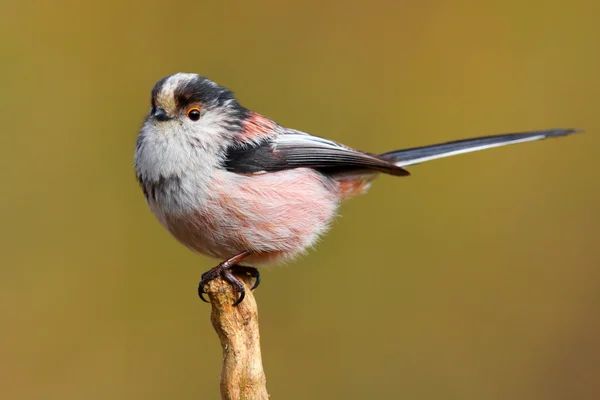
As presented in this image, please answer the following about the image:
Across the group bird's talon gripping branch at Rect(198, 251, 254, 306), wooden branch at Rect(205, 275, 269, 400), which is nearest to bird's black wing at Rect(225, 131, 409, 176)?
bird's talon gripping branch at Rect(198, 251, 254, 306)

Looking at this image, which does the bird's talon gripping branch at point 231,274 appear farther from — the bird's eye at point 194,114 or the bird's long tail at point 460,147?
the bird's long tail at point 460,147

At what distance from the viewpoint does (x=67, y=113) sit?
5094mm

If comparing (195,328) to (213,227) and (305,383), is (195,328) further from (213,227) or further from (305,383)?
(213,227)

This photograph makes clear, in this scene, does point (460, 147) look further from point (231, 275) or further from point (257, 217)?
point (231, 275)

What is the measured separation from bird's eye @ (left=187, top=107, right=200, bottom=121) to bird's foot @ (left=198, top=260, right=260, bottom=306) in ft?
2.18

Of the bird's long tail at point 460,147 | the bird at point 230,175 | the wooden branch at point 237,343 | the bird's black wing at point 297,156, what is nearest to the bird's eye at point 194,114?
the bird at point 230,175

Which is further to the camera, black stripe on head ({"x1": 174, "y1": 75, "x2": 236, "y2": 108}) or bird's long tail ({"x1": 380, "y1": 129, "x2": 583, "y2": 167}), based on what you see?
bird's long tail ({"x1": 380, "y1": 129, "x2": 583, "y2": 167})

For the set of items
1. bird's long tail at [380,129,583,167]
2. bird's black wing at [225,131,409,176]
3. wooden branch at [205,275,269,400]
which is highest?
bird's long tail at [380,129,583,167]

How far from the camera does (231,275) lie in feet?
10.4

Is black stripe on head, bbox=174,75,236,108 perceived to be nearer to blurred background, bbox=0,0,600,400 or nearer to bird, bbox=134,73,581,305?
bird, bbox=134,73,581,305

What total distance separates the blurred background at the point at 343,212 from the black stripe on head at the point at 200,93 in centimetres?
150

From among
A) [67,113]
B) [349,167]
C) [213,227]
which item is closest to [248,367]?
[213,227]

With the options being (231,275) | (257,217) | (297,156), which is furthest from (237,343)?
(297,156)

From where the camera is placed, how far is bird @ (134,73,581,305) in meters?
3.32
